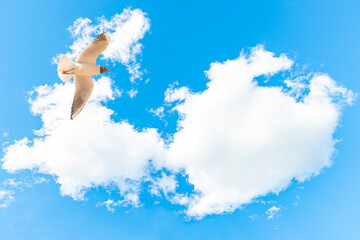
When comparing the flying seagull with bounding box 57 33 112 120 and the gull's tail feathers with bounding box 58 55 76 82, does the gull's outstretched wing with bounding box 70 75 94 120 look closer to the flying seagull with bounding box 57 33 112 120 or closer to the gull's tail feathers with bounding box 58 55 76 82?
the flying seagull with bounding box 57 33 112 120

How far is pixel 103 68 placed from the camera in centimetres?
1039

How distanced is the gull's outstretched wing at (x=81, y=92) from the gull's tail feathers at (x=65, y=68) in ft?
1.55

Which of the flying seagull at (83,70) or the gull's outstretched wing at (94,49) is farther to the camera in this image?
the flying seagull at (83,70)

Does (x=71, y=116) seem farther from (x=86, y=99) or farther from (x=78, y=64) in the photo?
(x=78, y=64)

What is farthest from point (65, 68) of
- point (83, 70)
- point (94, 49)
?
point (94, 49)

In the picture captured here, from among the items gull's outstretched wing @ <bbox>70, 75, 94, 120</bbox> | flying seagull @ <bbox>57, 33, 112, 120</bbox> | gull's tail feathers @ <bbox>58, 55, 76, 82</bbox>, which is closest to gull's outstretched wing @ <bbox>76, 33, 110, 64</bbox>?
flying seagull @ <bbox>57, 33, 112, 120</bbox>

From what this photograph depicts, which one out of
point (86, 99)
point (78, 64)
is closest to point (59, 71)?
point (78, 64)

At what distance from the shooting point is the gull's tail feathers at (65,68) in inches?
350

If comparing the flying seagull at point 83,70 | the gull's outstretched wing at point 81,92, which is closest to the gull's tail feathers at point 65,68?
the flying seagull at point 83,70

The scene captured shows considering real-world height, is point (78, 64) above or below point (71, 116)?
above

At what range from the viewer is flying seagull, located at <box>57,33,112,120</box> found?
887cm

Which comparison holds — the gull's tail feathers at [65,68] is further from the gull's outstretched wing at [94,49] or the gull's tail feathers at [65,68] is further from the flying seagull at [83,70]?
the gull's outstretched wing at [94,49]

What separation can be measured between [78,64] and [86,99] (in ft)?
3.93

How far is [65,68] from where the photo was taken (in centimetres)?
899
